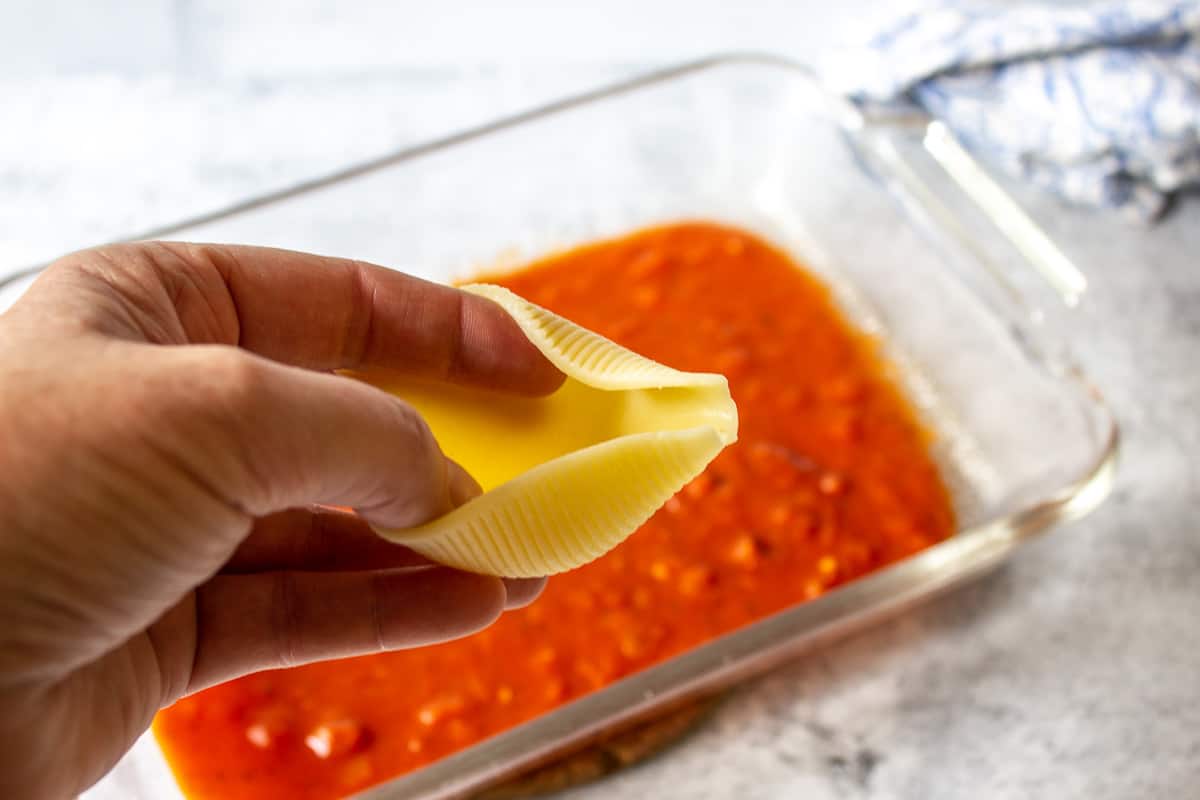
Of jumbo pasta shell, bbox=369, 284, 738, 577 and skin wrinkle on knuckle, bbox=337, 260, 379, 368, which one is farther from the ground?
skin wrinkle on knuckle, bbox=337, 260, 379, 368

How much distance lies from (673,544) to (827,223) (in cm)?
54

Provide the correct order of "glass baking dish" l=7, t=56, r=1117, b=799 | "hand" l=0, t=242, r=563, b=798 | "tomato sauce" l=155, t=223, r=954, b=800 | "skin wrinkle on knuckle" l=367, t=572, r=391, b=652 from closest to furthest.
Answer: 1. "hand" l=0, t=242, r=563, b=798
2. "skin wrinkle on knuckle" l=367, t=572, r=391, b=652
3. "tomato sauce" l=155, t=223, r=954, b=800
4. "glass baking dish" l=7, t=56, r=1117, b=799

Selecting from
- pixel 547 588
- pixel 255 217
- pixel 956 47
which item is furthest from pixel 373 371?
pixel 956 47

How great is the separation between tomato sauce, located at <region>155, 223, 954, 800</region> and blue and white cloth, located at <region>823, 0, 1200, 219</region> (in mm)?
325

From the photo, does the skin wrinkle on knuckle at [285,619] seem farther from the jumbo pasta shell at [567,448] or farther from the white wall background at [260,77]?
the white wall background at [260,77]

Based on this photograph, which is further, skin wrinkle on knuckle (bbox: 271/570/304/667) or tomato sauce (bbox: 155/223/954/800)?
tomato sauce (bbox: 155/223/954/800)

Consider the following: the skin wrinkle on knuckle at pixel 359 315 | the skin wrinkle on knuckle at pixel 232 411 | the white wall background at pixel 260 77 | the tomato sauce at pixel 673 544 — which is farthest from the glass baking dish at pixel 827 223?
the skin wrinkle on knuckle at pixel 232 411

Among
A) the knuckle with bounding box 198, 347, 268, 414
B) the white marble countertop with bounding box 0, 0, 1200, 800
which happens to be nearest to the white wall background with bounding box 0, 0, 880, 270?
the white marble countertop with bounding box 0, 0, 1200, 800

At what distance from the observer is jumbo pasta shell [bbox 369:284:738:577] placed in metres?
0.69

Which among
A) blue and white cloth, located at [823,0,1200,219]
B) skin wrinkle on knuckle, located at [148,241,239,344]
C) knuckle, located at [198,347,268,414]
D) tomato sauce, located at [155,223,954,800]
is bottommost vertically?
tomato sauce, located at [155,223,954,800]

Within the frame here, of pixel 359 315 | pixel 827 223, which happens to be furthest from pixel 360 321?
pixel 827 223

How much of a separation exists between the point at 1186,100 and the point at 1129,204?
157 millimetres

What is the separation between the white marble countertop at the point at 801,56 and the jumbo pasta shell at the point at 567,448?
1.40 ft

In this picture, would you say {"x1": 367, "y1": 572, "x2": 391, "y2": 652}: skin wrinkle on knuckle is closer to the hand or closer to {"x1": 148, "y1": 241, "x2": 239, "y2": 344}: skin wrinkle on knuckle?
the hand
